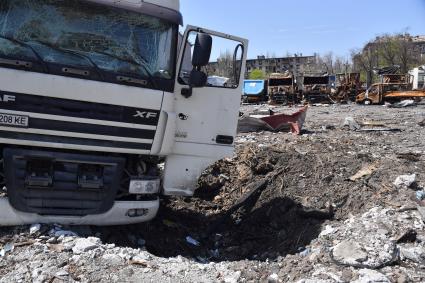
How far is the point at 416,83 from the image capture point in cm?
4291

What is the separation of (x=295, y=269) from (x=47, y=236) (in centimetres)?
240

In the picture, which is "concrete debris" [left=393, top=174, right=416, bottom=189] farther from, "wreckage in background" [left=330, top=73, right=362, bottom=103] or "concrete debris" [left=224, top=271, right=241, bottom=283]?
"wreckage in background" [left=330, top=73, right=362, bottom=103]

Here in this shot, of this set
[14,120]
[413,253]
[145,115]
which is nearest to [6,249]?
[14,120]

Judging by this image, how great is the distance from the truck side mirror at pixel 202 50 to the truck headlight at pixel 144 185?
133cm

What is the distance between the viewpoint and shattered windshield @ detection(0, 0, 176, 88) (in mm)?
4359

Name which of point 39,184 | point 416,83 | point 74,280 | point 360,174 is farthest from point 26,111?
point 416,83

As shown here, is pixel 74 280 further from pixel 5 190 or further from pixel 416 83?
pixel 416 83

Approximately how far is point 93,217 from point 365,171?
4.26 m

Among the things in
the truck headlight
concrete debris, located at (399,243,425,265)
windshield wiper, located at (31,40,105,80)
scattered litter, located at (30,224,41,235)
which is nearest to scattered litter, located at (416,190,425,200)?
concrete debris, located at (399,243,425,265)

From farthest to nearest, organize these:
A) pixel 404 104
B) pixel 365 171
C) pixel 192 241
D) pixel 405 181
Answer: pixel 404 104 → pixel 365 171 → pixel 405 181 → pixel 192 241

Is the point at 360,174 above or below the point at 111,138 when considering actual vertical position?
below

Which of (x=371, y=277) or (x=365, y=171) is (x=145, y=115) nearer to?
(x=371, y=277)

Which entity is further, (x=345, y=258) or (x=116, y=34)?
(x=116, y=34)

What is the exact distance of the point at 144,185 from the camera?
5008mm
